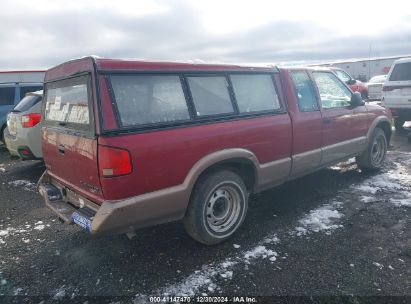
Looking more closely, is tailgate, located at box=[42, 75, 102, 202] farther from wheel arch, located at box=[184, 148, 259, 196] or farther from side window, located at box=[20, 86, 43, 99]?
side window, located at box=[20, 86, 43, 99]

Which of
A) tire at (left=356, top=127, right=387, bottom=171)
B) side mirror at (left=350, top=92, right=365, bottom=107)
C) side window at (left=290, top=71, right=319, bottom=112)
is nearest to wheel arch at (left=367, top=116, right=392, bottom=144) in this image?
tire at (left=356, top=127, right=387, bottom=171)

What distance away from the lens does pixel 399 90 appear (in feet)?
30.2

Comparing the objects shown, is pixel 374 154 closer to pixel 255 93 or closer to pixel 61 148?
pixel 255 93

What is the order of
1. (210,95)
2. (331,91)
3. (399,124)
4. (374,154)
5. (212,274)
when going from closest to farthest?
1. (212,274)
2. (210,95)
3. (331,91)
4. (374,154)
5. (399,124)

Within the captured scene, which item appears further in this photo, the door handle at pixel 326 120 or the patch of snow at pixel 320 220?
the door handle at pixel 326 120

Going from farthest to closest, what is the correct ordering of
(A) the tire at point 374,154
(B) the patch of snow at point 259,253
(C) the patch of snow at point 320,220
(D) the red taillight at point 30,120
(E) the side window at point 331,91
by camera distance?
1. (D) the red taillight at point 30,120
2. (A) the tire at point 374,154
3. (E) the side window at point 331,91
4. (C) the patch of snow at point 320,220
5. (B) the patch of snow at point 259,253

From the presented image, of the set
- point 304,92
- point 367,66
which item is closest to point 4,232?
point 304,92

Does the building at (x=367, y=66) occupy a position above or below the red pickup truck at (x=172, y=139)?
above

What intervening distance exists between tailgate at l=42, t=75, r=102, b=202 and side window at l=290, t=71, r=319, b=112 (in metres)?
2.68

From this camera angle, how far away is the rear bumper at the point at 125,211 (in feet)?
9.27

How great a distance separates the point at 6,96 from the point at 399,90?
35.9 ft

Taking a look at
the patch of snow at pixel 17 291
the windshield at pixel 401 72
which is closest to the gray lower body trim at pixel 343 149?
the patch of snow at pixel 17 291

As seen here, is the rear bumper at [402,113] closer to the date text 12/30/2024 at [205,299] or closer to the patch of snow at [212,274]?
the patch of snow at [212,274]

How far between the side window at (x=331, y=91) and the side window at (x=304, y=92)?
0.21 metres
